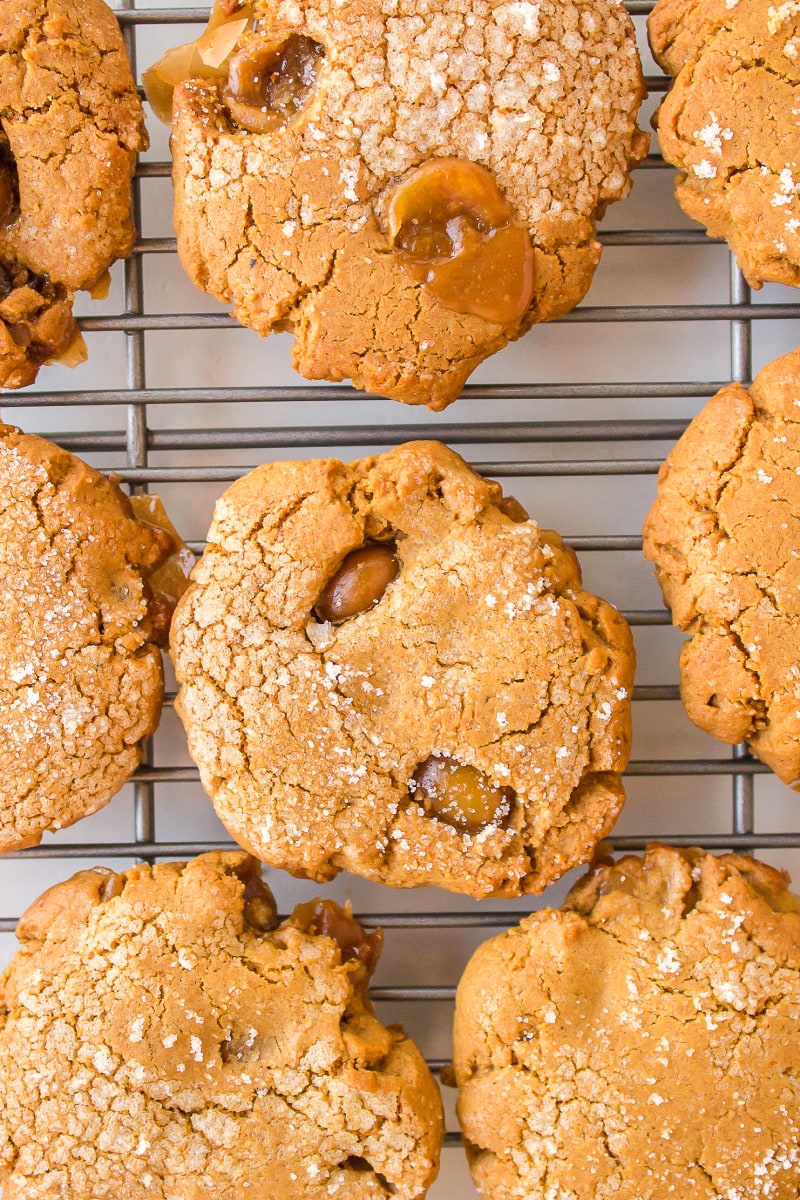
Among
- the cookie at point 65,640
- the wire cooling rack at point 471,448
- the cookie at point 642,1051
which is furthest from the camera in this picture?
the wire cooling rack at point 471,448

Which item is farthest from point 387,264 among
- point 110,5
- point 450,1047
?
point 450,1047

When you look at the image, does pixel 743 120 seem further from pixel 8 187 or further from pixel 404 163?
pixel 8 187

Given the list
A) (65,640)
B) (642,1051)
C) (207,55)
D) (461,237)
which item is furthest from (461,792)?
(207,55)

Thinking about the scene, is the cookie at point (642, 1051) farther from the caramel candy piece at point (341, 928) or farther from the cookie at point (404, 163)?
the cookie at point (404, 163)

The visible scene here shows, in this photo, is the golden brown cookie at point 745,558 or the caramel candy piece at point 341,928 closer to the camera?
the golden brown cookie at point 745,558

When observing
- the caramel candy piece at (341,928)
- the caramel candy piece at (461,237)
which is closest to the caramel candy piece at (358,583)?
the caramel candy piece at (461,237)

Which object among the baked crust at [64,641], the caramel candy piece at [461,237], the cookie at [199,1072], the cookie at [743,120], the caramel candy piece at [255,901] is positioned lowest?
the cookie at [199,1072]

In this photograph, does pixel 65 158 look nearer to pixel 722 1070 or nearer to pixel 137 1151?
pixel 137 1151
